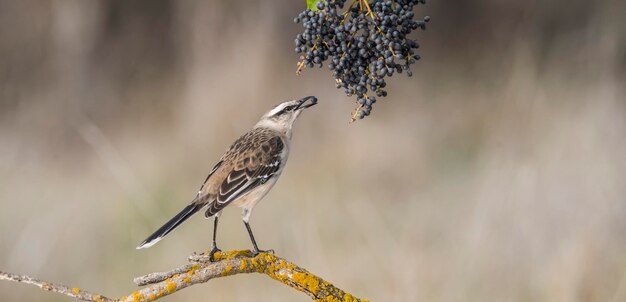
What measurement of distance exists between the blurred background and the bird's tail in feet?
8.67

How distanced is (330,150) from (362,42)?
6.55 metres

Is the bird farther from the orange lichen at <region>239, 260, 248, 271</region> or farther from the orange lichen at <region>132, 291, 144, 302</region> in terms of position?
the orange lichen at <region>132, 291, 144, 302</region>

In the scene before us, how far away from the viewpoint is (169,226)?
11.8 ft

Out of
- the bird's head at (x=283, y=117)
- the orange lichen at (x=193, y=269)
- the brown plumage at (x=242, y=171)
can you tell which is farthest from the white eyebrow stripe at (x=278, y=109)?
the orange lichen at (x=193, y=269)

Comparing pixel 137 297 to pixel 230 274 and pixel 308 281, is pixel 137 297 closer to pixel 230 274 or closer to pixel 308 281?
pixel 230 274

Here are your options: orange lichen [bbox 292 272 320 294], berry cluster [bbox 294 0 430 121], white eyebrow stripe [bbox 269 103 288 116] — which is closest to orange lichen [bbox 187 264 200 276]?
orange lichen [bbox 292 272 320 294]

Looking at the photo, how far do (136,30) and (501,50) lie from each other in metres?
4.34

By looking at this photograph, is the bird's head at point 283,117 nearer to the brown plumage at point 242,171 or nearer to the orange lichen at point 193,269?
the brown plumage at point 242,171

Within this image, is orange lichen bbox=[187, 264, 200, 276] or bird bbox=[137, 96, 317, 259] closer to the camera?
orange lichen bbox=[187, 264, 200, 276]

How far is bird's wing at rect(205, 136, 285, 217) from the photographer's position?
157 inches

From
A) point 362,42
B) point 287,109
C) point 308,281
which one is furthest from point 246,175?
point 362,42

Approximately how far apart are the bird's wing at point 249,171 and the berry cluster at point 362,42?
1526mm

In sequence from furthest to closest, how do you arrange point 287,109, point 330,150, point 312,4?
1. point 330,150
2. point 287,109
3. point 312,4

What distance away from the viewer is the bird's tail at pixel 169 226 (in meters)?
3.39
